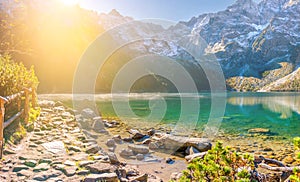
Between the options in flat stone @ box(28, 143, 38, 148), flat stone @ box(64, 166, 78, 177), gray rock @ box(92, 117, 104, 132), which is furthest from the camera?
gray rock @ box(92, 117, 104, 132)

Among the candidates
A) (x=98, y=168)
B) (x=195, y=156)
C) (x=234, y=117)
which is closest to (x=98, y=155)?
(x=98, y=168)

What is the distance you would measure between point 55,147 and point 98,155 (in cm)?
171

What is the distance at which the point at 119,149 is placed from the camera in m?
12.9

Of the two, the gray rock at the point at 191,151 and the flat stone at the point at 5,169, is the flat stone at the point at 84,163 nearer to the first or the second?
the flat stone at the point at 5,169

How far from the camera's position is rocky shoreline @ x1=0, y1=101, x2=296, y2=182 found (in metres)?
6.28

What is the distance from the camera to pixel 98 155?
830 cm

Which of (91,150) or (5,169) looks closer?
(5,169)

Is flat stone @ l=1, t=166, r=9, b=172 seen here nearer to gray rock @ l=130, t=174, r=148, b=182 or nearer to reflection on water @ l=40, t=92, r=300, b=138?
gray rock @ l=130, t=174, r=148, b=182

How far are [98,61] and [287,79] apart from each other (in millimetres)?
163876

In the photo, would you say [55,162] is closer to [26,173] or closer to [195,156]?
[26,173]

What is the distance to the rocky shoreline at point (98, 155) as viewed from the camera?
247 inches

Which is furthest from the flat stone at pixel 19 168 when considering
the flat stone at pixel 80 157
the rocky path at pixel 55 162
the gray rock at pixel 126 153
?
the gray rock at pixel 126 153

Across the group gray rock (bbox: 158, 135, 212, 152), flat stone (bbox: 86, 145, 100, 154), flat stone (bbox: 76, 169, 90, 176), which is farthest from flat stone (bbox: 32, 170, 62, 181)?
gray rock (bbox: 158, 135, 212, 152)

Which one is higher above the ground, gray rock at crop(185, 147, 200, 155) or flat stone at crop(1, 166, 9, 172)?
flat stone at crop(1, 166, 9, 172)
